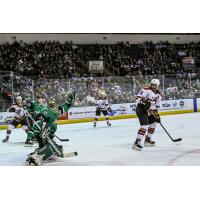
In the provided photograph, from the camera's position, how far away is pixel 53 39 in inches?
201

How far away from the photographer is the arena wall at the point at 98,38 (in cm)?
495

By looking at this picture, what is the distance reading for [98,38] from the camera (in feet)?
16.9

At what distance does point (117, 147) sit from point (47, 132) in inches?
29.5

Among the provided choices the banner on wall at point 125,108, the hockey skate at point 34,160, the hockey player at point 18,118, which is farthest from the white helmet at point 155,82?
the hockey skate at point 34,160

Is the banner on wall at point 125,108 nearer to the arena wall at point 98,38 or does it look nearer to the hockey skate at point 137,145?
the hockey skate at point 137,145

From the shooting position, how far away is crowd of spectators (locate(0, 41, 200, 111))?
5359 mm

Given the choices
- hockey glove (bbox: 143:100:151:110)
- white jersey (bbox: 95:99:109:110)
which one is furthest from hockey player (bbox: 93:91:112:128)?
hockey glove (bbox: 143:100:151:110)

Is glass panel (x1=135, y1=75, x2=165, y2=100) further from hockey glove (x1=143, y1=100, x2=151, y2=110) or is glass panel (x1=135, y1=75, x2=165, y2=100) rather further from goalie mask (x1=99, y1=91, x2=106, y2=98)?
goalie mask (x1=99, y1=91, x2=106, y2=98)

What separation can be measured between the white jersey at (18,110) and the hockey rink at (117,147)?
0.27m

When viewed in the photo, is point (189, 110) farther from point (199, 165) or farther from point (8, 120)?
point (8, 120)

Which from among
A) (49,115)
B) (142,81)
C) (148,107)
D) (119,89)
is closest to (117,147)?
(148,107)

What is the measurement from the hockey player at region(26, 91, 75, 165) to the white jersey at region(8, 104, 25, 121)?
105 cm
